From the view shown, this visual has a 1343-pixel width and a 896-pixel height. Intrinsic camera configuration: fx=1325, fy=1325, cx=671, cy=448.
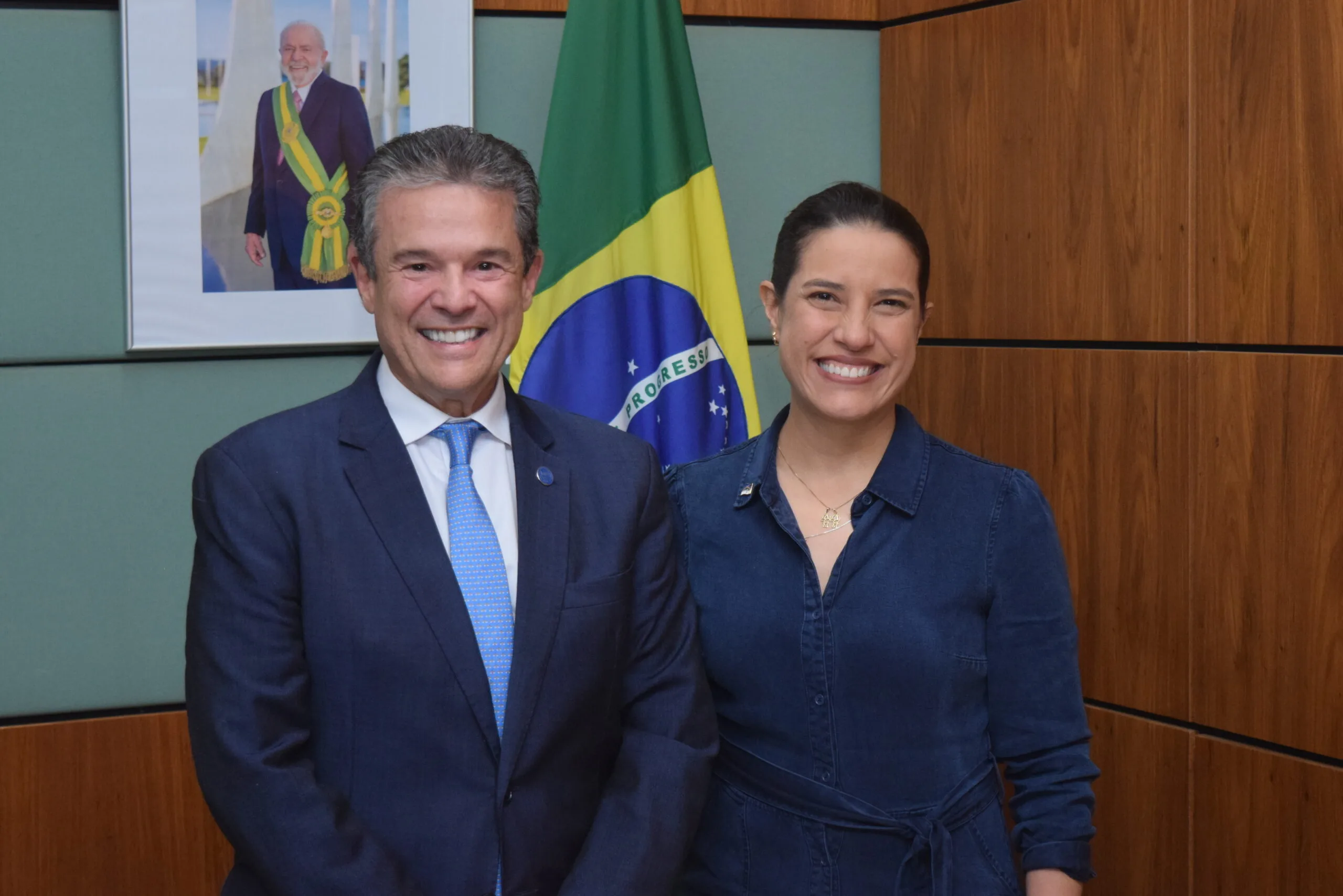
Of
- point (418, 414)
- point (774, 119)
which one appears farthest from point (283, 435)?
point (774, 119)

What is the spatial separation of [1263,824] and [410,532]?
5.25 ft

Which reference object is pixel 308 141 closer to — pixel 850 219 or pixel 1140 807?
pixel 850 219

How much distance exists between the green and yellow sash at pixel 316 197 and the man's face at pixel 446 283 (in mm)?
1168

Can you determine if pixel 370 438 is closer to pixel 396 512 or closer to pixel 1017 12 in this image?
pixel 396 512

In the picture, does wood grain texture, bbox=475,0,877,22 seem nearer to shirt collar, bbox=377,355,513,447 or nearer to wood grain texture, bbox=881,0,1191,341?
wood grain texture, bbox=881,0,1191,341

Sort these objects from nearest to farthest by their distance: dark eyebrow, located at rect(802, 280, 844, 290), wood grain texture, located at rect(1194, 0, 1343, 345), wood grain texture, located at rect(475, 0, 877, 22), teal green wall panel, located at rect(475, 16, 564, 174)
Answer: dark eyebrow, located at rect(802, 280, 844, 290) < wood grain texture, located at rect(1194, 0, 1343, 345) < teal green wall panel, located at rect(475, 16, 564, 174) < wood grain texture, located at rect(475, 0, 877, 22)

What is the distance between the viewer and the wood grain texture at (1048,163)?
234 cm

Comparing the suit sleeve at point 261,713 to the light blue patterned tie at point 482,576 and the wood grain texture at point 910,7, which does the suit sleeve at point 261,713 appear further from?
the wood grain texture at point 910,7

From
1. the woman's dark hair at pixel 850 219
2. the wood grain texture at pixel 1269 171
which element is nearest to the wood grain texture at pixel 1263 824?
the wood grain texture at pixel 1269 171

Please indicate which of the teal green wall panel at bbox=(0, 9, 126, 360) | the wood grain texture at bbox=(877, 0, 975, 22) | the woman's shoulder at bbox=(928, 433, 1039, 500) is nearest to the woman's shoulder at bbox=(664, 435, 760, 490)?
the woman's shoulder at bbox=(928, 433, 1039, 500)

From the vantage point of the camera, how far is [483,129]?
107 inches

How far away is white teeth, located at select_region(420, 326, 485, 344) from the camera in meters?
1.45

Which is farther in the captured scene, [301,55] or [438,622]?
[301,55]

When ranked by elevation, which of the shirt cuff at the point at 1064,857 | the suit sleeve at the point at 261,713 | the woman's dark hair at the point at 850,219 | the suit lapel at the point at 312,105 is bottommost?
the shirt cuff at the point at 1064,857
